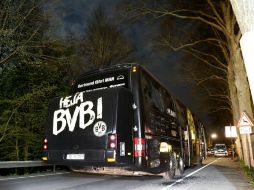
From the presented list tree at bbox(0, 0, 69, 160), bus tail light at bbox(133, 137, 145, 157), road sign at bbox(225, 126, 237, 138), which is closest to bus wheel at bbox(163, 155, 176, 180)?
bus tail light at bbox(133, 137, 145, 157)

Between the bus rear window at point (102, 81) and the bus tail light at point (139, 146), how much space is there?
67.2 inches

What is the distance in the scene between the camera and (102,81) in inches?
420

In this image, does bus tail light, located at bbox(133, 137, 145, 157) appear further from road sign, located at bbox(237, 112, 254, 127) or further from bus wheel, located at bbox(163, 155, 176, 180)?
road sign, located at bbox(237, 112, 254, 127)

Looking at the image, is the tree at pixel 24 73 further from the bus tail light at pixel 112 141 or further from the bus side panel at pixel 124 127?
the bus tail light at pixel 112 141

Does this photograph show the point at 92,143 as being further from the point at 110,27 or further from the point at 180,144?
the point at 110,27

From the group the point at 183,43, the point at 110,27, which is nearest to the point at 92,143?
the point at 183,43

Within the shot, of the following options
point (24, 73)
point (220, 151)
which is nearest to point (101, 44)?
point (24, 73)

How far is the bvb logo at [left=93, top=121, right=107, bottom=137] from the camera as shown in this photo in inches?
347

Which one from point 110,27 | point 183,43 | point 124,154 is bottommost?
point 124,154

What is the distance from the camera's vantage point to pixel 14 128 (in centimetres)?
1642

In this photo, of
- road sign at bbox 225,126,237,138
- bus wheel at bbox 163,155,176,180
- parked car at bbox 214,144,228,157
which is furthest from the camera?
parked car at bbox 214,144,228,157

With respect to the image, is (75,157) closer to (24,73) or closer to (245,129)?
(245,129)

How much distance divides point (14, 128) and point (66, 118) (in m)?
7.81

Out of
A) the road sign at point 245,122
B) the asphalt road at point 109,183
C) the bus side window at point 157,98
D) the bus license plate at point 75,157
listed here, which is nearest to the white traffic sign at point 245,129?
the road sign at point 245,122
